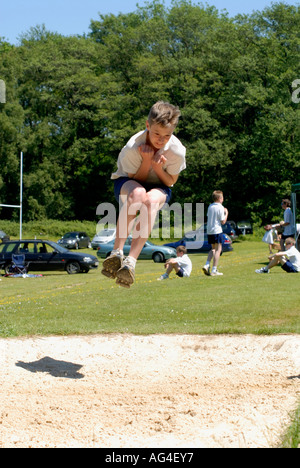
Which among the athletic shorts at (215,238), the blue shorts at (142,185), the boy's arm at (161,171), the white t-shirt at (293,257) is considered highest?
the boy's arm at (161,171)

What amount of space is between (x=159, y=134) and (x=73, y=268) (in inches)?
731

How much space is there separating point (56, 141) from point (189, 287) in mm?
45588

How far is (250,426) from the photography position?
457cm

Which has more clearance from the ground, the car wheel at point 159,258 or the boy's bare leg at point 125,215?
the boy's bare leg at point 125,215

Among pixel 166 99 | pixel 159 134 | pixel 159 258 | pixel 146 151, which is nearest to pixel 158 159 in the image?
pixel 146 151

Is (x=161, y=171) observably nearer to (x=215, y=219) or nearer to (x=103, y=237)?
(x=215, y=219)

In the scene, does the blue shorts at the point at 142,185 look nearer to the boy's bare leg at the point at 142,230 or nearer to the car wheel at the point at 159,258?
the boy's bare leg at the point at 142,230

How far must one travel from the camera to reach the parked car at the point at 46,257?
23.8 meters

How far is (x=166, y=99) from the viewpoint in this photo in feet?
155

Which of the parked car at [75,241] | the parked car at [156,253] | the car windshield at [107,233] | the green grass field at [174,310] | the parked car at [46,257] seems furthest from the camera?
the parked car at [75,241]

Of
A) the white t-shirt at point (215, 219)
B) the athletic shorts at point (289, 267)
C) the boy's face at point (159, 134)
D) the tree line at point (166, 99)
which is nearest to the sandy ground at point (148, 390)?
the boy's face at point (159, 134)

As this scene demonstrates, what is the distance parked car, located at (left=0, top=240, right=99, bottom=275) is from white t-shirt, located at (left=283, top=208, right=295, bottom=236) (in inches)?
375
